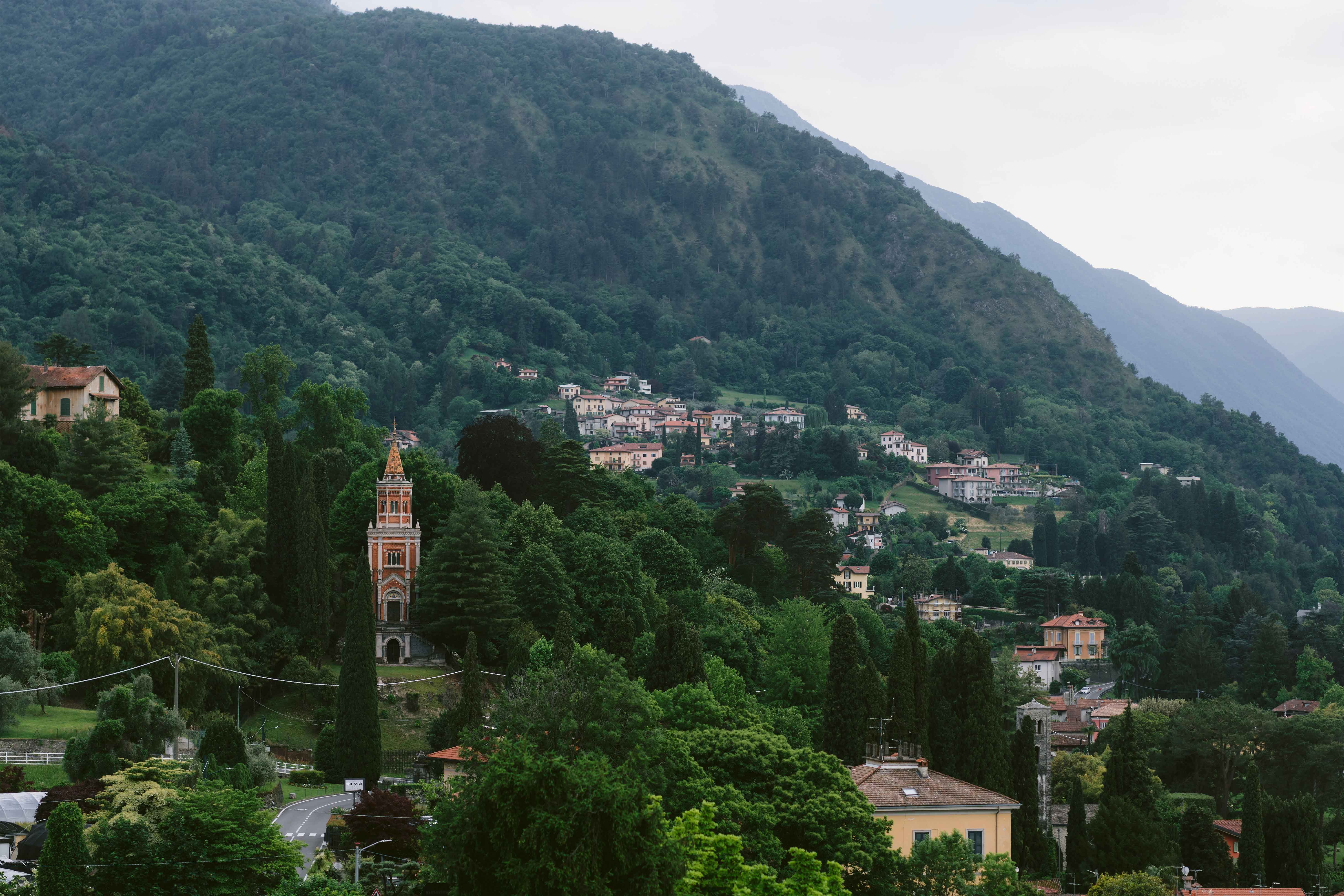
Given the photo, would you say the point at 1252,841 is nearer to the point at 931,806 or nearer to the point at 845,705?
the point at 845,705

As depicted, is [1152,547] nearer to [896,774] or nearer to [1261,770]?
[1261,770]

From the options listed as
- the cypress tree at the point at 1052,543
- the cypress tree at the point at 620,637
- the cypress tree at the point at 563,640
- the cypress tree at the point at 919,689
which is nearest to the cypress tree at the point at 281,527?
the cypress tree at the point at 563,640

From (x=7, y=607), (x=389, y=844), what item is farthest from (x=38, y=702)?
(x=389, y=844)

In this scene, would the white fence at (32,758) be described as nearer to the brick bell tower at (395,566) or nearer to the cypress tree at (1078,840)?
the brick bell tower at (395,566)

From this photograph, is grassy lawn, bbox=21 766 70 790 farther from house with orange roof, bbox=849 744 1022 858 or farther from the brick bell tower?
the brick bell tower

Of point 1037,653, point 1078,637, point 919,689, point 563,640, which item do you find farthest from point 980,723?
point 1078,637

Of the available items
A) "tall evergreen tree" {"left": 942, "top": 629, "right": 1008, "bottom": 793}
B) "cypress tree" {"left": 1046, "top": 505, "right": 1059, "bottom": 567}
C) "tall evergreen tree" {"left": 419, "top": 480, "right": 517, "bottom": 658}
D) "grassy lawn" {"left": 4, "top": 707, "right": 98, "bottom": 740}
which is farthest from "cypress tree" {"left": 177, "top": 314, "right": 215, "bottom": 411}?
"cypress tree" {"left": 1046, "top": 505, "right": 1059, "bottom": 567}
